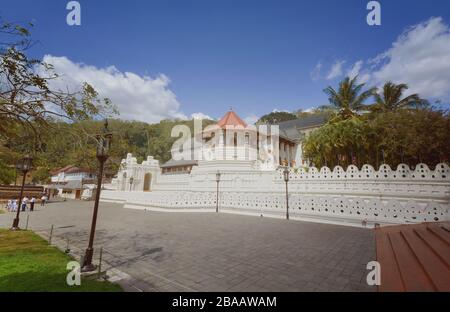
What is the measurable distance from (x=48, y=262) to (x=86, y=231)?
535cm

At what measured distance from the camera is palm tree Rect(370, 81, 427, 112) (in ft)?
78.7

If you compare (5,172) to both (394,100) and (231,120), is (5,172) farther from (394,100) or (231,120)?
(394,100)

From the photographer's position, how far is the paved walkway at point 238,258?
14.5 ft

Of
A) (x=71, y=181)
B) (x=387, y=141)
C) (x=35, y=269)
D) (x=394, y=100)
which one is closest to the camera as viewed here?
(x=35, y=269)

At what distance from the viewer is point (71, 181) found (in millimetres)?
45406

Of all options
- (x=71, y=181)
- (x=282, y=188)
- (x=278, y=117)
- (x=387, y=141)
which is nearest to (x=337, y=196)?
(x=282, y=188)

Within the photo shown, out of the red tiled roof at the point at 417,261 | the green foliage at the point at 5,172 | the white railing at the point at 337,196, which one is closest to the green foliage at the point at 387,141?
the white railing at the point at 337,196

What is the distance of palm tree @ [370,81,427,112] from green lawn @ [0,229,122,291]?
3024 centimetres

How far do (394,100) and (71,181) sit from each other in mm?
59128

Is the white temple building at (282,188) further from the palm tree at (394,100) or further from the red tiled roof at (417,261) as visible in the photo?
the palm tree at (394,100)

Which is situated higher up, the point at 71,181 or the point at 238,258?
the point at 71,181

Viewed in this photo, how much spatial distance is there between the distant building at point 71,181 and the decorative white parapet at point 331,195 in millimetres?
27844
